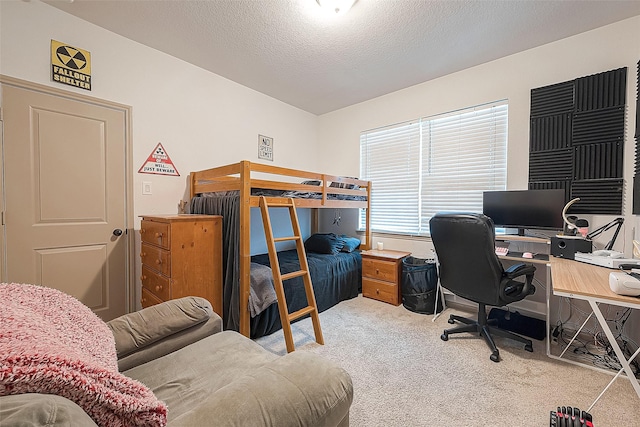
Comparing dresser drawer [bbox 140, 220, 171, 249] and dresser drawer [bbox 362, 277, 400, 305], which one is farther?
dresser drawer [bbox 362, 277, 400, 305]

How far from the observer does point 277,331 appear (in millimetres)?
2541

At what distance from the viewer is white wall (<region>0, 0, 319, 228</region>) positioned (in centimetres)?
207

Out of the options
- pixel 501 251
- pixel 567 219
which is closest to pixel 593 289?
pixel 501 251

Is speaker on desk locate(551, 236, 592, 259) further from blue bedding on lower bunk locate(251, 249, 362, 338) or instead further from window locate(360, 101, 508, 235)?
blue bedding on lower bunk locate(251, 249, 362, 338)

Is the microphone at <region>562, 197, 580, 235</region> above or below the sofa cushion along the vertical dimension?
above

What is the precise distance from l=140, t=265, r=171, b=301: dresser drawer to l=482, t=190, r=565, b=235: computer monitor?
10.1ft

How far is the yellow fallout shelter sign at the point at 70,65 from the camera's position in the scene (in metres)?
2.17

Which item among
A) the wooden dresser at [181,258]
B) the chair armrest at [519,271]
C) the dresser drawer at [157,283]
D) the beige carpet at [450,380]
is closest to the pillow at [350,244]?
the beige carpet at [450,380]

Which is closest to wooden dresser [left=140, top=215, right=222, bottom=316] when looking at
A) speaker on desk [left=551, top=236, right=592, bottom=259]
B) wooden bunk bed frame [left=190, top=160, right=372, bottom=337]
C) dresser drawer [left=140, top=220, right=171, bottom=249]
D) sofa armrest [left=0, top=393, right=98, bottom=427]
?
dresser drawer [left=140, top=220, right=171, bottom=249]

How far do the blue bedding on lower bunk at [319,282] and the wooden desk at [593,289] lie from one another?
199cm

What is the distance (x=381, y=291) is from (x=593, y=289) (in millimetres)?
2113

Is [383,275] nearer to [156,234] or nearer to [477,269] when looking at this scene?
[477,269]

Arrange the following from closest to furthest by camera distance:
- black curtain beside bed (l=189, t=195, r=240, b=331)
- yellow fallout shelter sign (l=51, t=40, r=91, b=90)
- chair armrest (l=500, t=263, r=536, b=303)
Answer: chair armrest (l=500, t=263, r=536, b=303)
yellow fallout shelter sign (l=51, t=40, r=91, b=90)
black curtain beside bed (l=189, t=195, r=240, b=331)

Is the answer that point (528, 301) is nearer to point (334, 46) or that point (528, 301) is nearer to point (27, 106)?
point (334, 46)
